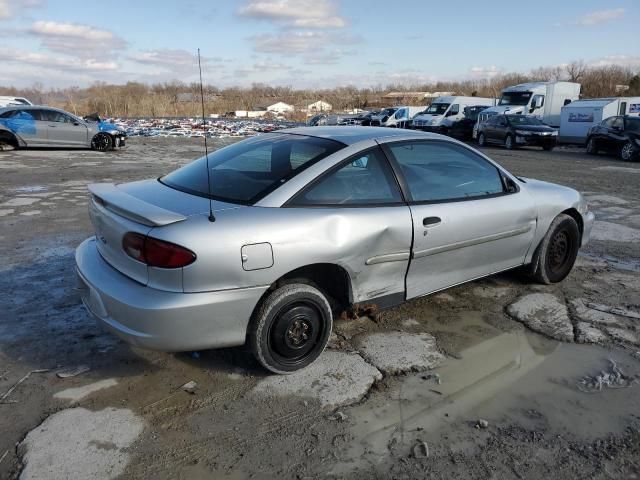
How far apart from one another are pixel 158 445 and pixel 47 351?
1.42m

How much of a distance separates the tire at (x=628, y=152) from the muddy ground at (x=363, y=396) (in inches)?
574

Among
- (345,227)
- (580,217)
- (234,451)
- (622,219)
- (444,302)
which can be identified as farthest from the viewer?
(622,219)

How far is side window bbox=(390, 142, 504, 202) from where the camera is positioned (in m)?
3.84

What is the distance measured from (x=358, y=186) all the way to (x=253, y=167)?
784 mm

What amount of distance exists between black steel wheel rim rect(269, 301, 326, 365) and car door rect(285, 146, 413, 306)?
325 millimetres

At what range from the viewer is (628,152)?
1730cm

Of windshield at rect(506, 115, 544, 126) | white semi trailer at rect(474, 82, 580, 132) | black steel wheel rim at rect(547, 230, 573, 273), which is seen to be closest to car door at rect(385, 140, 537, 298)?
black steel wheel rim at rect(547, 230, 573, 273)

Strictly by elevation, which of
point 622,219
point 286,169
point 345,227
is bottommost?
point 622,219

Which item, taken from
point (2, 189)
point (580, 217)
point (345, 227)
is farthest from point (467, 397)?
point (2, 189)

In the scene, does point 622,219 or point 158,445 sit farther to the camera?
point 622,219

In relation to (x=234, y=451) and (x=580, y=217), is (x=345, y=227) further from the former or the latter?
(x=580, y=217)

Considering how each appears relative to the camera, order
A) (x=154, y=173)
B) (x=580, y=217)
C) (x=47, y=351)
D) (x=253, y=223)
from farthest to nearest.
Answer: (x=154, y=173) < (x=580, y=217) < (x=47, y=351) < (x=253, y=223)

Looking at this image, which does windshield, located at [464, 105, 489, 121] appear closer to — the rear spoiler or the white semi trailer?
the white semi trailer

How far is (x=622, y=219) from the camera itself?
25.9ft
